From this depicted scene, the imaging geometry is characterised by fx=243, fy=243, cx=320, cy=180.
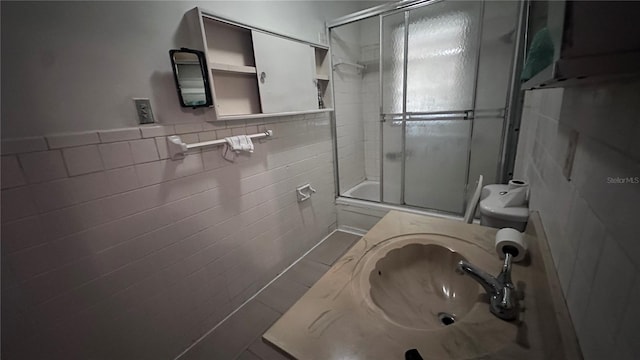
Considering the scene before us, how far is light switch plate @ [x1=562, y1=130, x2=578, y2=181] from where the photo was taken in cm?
62

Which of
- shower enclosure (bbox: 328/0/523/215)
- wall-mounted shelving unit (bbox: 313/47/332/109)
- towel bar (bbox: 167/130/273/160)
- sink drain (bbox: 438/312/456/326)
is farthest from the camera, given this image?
wall-mounted shelving unit (bbox: 313/47/332/109)

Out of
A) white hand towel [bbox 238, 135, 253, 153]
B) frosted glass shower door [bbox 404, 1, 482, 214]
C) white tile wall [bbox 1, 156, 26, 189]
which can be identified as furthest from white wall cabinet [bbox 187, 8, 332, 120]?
frosted glass shower door [bbox 404, 1, 482, 214]

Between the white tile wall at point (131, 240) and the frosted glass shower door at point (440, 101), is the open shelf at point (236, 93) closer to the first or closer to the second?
the white tile wall at point (131, 240)

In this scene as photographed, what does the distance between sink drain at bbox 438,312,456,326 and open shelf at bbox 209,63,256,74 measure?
5.03ft

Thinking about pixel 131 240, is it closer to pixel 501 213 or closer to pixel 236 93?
pixel 236 93

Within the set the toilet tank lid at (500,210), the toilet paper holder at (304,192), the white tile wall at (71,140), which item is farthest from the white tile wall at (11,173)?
the toilet tank lid at (500,210)

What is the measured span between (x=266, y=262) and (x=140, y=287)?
84 cm

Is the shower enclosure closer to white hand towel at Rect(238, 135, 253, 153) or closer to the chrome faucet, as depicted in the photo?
white hand towel at Rect(238, 135, 253, 153)

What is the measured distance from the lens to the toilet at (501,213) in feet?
3.96

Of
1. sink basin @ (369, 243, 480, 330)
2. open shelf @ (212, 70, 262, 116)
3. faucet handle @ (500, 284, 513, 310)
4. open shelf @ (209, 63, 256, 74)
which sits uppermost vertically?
open shelf @ (209, 63, 256, 74)

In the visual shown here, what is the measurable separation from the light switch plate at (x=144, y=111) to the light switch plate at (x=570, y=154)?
1584 millimetres

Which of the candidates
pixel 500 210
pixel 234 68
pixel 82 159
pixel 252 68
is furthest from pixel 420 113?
pixel 82 159

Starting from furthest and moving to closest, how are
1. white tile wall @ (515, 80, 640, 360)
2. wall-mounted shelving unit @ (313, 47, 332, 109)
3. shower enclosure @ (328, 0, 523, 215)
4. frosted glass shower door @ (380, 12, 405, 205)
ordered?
frosted glass shower door @ (380, 12, 405, 205), wall-mounted shelving unit @ (313, 47, 332, 109), shower enclosure @ (328, 0, 523, 215), white tile wall @ (515, 80, 640, 360)

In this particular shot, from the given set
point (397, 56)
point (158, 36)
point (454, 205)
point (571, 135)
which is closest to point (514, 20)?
point (397, 56)
